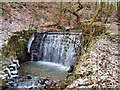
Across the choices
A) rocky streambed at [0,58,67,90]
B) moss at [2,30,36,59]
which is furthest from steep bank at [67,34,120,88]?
moss at [2,30,36,59]

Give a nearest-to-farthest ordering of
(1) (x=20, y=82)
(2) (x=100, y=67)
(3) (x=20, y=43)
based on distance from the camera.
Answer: (2) (x=100, y=67) → (1) (x=20, y=82) → (3) (x=20, y=43)

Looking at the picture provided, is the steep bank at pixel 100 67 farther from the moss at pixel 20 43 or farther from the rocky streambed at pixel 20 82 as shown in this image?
the moss at pixel 20 43

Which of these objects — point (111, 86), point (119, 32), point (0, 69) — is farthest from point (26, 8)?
point (111, 86)

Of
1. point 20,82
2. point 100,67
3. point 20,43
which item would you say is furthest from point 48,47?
point 100,67

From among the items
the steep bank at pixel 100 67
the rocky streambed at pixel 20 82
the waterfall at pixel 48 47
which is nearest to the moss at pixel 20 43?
the waterfall at pixel 48 47

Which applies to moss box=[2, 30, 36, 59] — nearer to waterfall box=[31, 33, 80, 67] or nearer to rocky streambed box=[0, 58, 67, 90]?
waterfall box=[31, 33, 80, 67]

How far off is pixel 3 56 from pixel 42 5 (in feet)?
26.0

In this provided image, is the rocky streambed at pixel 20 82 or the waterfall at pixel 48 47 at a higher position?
the waterfall at pixel 48 47

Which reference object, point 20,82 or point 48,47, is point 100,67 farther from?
point 48,47

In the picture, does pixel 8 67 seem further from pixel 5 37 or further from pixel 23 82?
pixel 5 37

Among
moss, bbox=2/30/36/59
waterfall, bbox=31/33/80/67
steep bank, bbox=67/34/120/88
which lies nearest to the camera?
steep bank, bbox=67/34/120/88

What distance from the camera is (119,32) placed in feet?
17.3

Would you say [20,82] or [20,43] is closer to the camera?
[20,82]

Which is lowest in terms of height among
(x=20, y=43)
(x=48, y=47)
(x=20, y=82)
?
(x=20, y=82)
